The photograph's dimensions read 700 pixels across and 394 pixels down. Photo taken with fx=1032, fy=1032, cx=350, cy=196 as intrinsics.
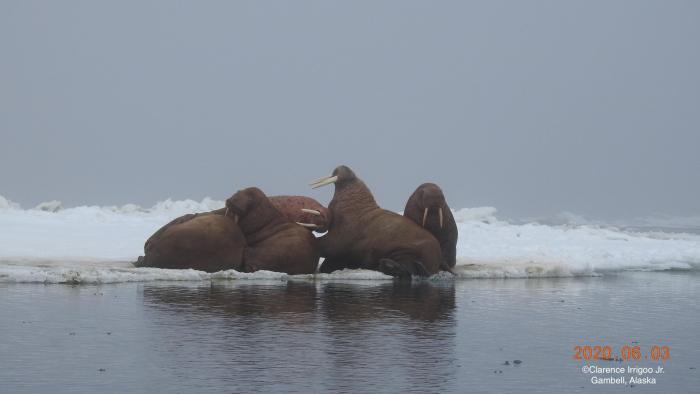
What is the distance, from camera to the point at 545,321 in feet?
33.2

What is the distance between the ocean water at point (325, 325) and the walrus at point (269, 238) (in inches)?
17.1

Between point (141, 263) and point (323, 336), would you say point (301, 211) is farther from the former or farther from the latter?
point (323, 336)

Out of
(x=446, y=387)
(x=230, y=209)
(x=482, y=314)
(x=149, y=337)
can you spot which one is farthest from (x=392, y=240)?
(x=446, y=387)

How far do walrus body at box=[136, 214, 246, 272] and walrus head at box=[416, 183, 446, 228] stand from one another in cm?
273

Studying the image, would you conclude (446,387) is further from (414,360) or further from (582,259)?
(582,259)

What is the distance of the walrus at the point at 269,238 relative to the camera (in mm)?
14117

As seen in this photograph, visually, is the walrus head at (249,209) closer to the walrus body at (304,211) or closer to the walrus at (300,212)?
the walrus at (300,212)

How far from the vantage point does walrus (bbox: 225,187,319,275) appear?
14.1m

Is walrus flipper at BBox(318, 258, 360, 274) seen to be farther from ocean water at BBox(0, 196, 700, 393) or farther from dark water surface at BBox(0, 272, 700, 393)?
dark water surface at BBox(0, 272, 700, 393)

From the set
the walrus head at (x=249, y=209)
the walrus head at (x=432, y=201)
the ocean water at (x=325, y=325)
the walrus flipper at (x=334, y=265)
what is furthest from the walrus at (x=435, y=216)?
the walrus head at (x=249, y=209)

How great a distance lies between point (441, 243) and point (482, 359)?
7.17 meters

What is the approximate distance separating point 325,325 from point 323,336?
680 millimetres

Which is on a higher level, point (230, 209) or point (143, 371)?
point (230, 209)

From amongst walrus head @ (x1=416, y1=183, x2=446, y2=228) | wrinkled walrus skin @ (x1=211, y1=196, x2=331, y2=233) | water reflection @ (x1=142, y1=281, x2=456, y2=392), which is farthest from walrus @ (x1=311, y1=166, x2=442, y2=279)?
water reflection @ (x1=142, y1=281, x2=456, y2=392)
